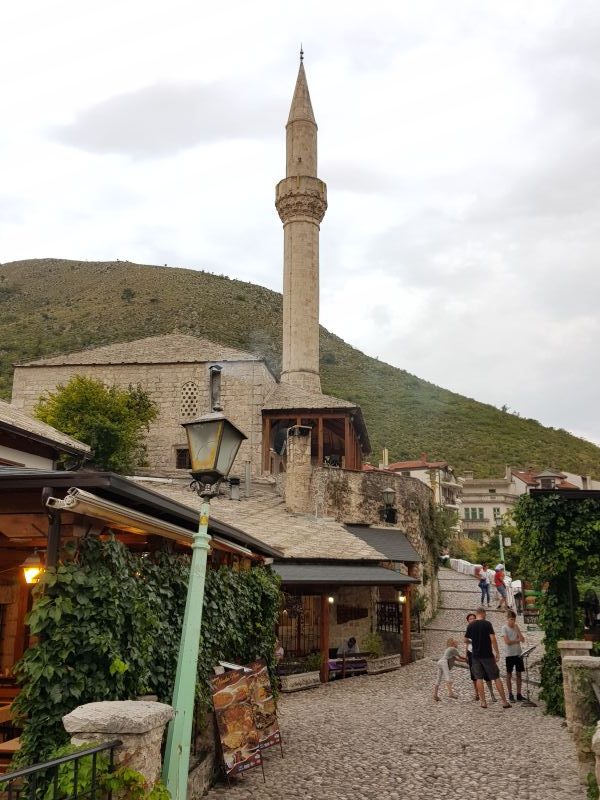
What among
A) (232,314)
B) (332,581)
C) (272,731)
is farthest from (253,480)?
(232,314)

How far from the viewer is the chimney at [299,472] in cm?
2086

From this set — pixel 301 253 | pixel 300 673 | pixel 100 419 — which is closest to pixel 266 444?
pixel 100 419

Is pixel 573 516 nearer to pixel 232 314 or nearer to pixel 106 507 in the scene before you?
pixel 106 507

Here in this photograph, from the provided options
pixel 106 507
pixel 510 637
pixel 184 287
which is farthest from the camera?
pixel 184 287

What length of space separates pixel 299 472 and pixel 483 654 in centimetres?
1017

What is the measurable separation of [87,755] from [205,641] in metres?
3.07

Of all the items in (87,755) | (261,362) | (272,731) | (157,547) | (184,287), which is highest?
(184,287)

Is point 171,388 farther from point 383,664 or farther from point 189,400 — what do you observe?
point 383,664

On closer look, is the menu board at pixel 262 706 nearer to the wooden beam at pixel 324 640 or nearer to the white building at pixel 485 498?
the wooden beam at pixel 324 640

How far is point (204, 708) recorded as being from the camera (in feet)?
22.9

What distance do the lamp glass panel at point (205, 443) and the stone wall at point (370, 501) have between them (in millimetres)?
16047

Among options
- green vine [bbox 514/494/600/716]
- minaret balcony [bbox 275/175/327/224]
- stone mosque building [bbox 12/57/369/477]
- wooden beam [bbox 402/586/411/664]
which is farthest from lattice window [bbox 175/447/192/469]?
green vine [bbox 514/494/600/716]

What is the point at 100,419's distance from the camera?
85.7ft

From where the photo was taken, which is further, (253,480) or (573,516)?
(253,480)
